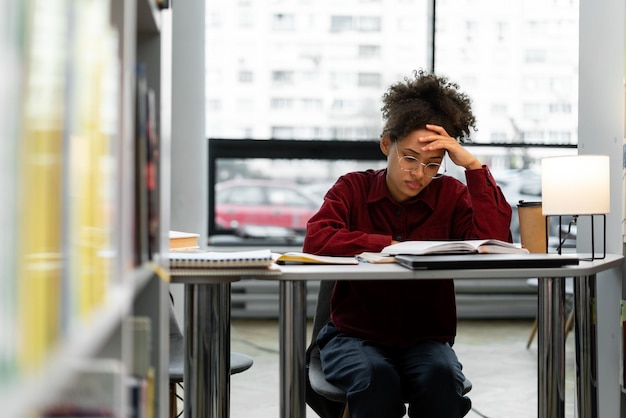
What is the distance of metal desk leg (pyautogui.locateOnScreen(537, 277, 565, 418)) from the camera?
5.78ft

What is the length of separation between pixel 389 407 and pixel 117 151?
1.08m

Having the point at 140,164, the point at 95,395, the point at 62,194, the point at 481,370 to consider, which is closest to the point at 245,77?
the point at 481,370

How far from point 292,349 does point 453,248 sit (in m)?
0.44

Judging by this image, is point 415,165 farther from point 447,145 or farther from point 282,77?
point 282,77

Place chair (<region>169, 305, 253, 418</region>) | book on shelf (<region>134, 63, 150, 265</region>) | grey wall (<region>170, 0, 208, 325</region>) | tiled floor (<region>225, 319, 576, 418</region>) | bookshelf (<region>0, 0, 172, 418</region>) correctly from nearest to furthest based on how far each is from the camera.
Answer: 1. bookshelf (<region>0, 0, 172, 418</region>)
2. book on shelf (<region>134, 63, 150, 265</region>)
3. chair (<region>169, 305, 253, 418</region>)
4. tiled floor (<region>225, 319, 576, 418</region>)
5. grey wall (<region>170, 0, 208, 325</region>)

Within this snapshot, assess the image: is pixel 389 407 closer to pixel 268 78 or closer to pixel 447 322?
pixel 447 322

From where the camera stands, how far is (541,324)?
1.79 meters

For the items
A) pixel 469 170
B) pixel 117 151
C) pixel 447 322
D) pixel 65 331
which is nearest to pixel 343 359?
pixel 447 322

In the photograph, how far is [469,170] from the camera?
6.74ft

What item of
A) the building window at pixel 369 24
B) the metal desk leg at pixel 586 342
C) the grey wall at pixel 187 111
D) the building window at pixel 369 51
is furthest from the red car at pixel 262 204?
the metal desk leg at pixel 586 342

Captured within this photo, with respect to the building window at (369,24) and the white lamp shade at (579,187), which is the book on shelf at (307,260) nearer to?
the white lamp shade at (579,187)

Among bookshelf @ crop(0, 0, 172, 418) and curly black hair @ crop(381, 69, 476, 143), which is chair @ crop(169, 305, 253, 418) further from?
bookshelf @ crop(0, 0, 172, 418)

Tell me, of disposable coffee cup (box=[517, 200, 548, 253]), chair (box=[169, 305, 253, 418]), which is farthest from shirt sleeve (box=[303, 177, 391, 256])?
→ disposable coffee cup (box=[517, 200, 548, 253])

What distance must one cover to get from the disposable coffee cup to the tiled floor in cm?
94
